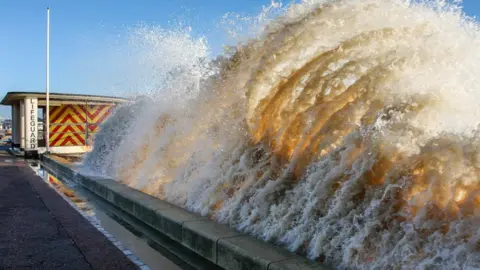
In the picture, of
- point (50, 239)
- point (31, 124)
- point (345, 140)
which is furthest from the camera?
point (31, 124)

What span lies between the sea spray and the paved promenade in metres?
1.36

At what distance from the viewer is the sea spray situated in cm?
327

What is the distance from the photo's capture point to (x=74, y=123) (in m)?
21.2

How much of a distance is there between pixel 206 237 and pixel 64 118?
18.7 meters

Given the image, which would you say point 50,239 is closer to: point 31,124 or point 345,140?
point 345,140

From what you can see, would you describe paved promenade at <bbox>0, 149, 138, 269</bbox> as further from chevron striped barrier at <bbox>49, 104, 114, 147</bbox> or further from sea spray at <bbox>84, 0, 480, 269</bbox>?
chevron striped barrier at <bbox>49, 104, 114, 147</bbox>

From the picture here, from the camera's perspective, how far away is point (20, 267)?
13.7ft

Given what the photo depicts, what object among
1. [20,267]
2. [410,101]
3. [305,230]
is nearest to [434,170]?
[410,101]

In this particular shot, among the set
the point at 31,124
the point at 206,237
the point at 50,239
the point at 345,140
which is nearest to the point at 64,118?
the point at 31,124

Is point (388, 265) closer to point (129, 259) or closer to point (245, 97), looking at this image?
point (129, 259)

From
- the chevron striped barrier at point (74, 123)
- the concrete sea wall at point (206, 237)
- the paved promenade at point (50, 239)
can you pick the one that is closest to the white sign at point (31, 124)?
the chevron striped barrier at point (74, 123)

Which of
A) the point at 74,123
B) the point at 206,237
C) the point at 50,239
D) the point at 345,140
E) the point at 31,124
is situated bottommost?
the point at 50,239

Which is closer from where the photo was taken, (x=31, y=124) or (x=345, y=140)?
(x=345, y=140)

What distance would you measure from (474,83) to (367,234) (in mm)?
2174
